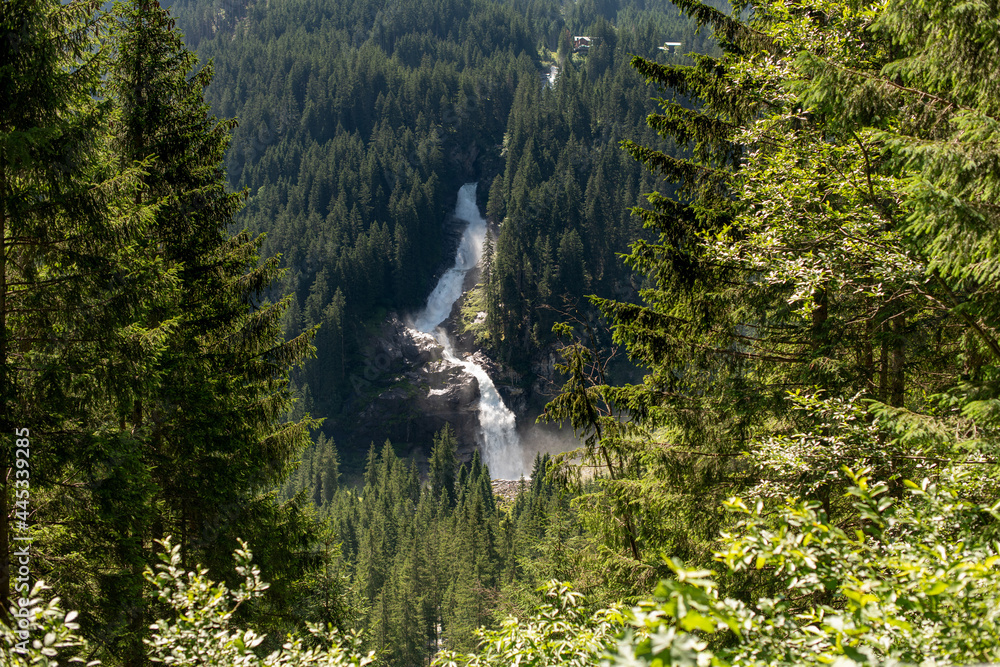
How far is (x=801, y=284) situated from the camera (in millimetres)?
→ 5180

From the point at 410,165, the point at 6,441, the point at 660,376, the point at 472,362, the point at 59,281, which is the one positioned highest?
the point at 59,281

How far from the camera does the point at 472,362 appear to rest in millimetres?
92438

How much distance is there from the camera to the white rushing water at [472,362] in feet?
275

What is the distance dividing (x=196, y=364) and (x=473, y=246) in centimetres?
10579

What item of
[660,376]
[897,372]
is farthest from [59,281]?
[897,372]

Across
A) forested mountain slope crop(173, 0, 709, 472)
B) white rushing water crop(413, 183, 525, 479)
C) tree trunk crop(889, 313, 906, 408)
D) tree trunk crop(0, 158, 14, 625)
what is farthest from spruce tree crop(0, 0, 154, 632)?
forested mountain slope crop(173, 0, 709, 472)

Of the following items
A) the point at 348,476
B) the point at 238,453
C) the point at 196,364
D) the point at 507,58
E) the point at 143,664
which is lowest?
the point at 348,476

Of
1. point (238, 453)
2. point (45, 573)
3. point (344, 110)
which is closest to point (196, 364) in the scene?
point (238, 453)

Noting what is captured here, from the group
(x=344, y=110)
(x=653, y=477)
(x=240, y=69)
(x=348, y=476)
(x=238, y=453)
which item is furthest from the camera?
(x=240, y=69)

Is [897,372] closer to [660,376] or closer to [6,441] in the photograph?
[660,376]

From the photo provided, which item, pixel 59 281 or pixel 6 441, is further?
pixel 59 281

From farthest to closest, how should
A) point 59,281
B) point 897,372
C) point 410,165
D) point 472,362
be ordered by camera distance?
point 410,165
point 472,362
point 897,372
point 59,281

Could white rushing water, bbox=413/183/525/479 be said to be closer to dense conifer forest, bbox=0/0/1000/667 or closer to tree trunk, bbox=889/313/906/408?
dense conifer forest, bbox=0/0/1000/667

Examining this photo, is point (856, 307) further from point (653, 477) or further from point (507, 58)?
point (507, 58)
